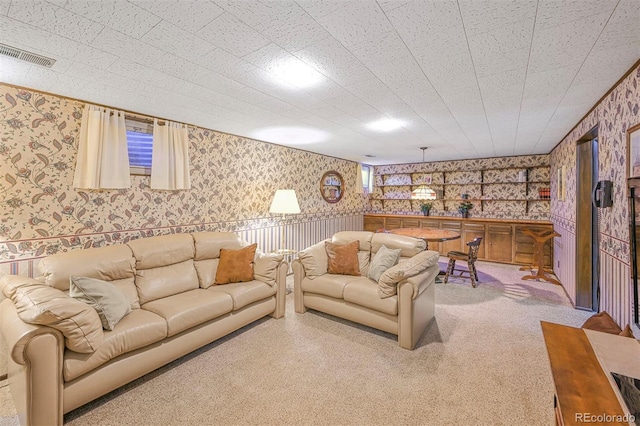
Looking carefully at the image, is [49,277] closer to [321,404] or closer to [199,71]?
[199,71]

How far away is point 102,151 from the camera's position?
9.50 ft

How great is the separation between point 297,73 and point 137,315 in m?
2.36

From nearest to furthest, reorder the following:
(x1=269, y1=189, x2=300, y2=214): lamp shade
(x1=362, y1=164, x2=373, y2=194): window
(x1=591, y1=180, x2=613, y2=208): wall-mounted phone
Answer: (x1=591, y1=180, x2=613, y2=208): wall-mounted phone < (x1=269, y1=189, x2=300, y2=214): lamp shade < (x1=362, y1=164, x2=373, y2=194): window

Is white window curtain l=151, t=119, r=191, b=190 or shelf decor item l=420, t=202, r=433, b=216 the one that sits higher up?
white window curtain l=151, t=119, r=191, b=190

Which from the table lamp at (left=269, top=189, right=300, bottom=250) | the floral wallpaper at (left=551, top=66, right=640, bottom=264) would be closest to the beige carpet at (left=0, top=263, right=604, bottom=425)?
the floral wallpaper at (left=551, top=66, right=640, bottom=264)

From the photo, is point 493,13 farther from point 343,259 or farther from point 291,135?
point 291,135

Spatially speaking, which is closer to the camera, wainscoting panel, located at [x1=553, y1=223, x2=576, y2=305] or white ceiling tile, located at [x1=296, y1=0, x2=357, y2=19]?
white ceiling tile, located at [x1=296, y1=0, x2=357, y2=19]

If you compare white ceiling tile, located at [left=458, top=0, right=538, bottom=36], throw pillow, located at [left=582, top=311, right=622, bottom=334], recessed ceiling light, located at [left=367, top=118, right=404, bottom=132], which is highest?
recessed ceiling light, located at [left=367, top=118, right=404, bottom=132]

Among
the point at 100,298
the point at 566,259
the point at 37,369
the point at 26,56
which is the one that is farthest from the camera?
the point at 566,259

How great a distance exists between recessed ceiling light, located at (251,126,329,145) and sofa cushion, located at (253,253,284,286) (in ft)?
5.80

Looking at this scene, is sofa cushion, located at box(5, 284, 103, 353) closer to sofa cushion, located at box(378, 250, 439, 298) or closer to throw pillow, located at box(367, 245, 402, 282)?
sofa cushion, located at box(378, 250, 439, 298)

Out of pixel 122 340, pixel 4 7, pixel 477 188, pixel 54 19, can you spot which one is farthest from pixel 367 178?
pixel 4 7

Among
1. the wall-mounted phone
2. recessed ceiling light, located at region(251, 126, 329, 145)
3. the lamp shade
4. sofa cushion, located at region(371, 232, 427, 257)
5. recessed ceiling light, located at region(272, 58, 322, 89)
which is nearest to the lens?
recessed ceiling light, located at region(272, 58, 322, 89)

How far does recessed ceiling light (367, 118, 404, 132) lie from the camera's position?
3.59m
